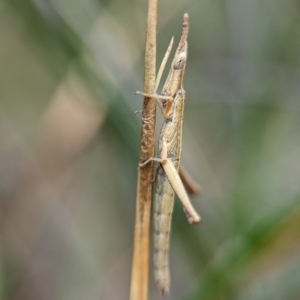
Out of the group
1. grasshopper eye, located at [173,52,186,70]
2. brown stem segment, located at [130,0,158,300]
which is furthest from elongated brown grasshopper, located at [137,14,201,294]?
brown stem segment, located at [130,0,158,300]

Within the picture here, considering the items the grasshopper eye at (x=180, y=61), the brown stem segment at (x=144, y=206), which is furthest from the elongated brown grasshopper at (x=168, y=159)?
the brown stem segment at (x=144, y=206)

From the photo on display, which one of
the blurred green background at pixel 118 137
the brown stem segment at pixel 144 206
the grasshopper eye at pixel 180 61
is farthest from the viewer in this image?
the blurred green background at pixel 118 137

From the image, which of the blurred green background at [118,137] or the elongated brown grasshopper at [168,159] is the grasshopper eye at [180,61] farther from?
the blurred green background at [118,137]

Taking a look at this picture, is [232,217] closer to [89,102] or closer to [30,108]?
[89,102]

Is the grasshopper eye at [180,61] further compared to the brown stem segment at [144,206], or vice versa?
the grasshopper eye at [180,61]

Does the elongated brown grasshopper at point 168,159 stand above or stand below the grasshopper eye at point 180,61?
below

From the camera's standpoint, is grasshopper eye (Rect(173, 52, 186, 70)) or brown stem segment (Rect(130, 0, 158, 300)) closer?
brown stem segment (Rect(130, 0, 158, 300))

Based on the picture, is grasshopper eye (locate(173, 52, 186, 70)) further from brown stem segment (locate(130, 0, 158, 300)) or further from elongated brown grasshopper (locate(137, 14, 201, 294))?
brown stem segment (locate(130, 0, 158, 300))
